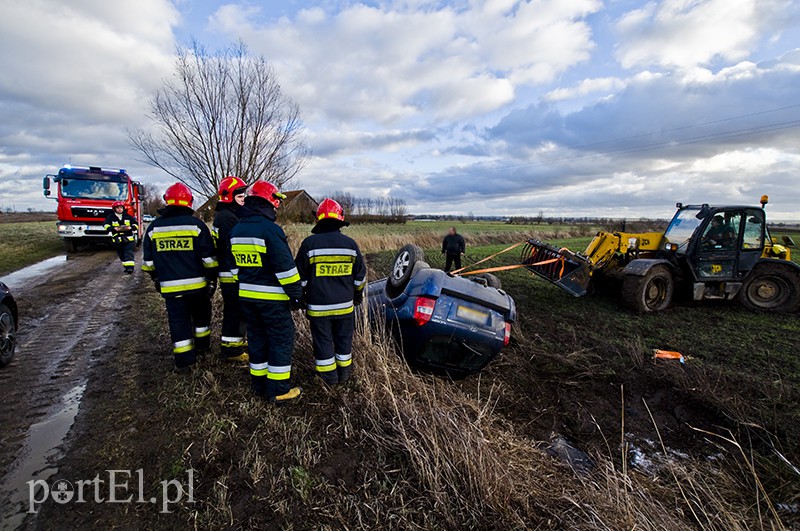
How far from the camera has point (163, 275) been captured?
3.70m

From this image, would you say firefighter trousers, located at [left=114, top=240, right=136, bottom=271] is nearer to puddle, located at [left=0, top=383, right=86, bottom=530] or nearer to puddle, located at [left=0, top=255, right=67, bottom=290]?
puddle, located at [left=0, top=255, right=67, bottom=290]

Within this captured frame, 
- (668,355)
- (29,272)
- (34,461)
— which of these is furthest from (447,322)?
(29,272)

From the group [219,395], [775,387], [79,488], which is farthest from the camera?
[775,387]

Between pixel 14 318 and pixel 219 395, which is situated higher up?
pixel 14 318

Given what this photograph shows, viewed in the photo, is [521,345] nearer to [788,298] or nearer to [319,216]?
[319,216]

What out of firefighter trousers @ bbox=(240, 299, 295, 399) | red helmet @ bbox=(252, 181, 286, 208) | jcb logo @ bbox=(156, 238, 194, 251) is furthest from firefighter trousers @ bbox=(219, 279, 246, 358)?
red helmet @ bbox=(252, 181, 286, 208)

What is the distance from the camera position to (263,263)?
3.22 m

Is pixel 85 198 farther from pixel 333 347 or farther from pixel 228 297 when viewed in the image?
pixel 333 347

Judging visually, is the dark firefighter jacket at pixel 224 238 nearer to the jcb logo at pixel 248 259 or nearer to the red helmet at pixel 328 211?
the jcb logo at pixel 248 259

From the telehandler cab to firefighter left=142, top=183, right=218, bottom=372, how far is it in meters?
6.08

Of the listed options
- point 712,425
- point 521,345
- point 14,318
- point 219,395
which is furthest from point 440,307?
point 14,318

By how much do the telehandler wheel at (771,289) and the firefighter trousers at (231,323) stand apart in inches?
372

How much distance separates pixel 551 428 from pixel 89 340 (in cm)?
548

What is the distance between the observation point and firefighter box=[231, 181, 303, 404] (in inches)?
126
